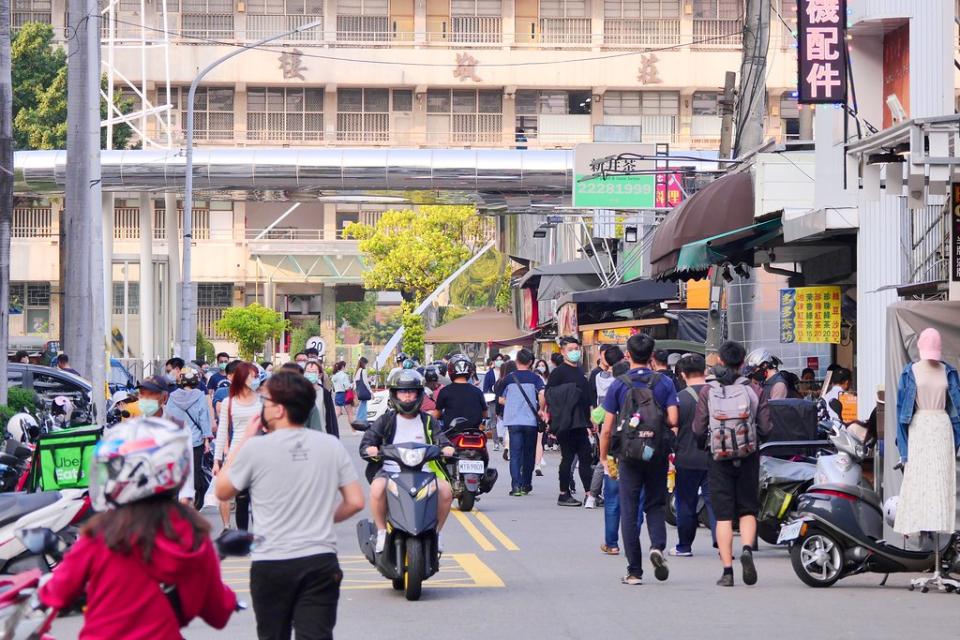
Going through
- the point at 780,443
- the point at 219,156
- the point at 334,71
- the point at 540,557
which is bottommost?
the point at 540,557

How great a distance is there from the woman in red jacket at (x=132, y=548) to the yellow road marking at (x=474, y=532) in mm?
9848

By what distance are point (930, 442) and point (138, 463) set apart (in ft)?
26.5

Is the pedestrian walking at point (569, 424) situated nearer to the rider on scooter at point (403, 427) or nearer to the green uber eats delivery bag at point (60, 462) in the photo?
the rider on scooter at point (403, 427)

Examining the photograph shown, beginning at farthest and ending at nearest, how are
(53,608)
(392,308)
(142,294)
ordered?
(392,308) → (142,294) → (53,608)

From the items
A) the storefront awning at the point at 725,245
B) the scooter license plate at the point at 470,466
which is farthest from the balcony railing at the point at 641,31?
the scooter license plate at the point at 470,466

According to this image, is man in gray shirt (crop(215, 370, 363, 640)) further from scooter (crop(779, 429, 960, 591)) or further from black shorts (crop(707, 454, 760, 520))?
scooter (crop(779, 429, 960, 591))

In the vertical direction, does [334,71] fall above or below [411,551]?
above

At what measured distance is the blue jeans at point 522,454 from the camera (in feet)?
67.6

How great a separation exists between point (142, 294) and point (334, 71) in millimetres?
23264

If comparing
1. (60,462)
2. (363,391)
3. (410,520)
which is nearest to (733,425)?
(410,520)

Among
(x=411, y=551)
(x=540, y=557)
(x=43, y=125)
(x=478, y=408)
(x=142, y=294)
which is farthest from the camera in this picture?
(x=43, y=125)

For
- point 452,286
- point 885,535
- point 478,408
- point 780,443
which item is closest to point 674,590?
point 885,535

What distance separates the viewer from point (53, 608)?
5098 mm

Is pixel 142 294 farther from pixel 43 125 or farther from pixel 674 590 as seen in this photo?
pixel 674 590
